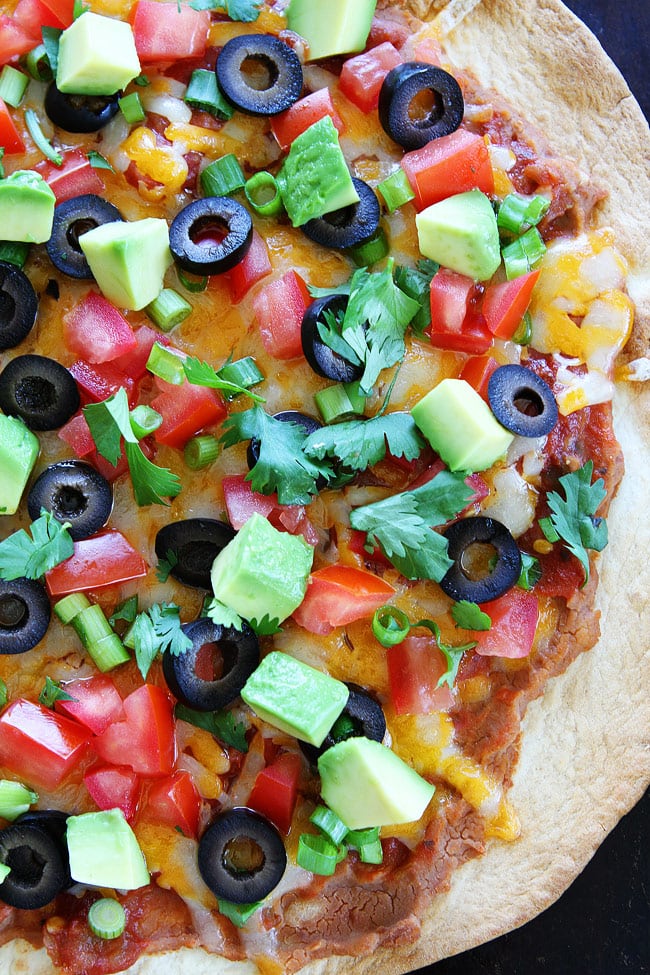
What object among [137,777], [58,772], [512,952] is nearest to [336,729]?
[137,777]

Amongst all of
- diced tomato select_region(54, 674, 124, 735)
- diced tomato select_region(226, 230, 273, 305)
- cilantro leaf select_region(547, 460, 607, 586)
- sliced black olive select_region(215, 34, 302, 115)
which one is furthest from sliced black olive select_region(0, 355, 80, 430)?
cilantro leaf select_region(547, 460, 607, 586)

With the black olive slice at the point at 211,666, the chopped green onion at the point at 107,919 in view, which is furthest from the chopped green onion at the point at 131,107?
the chopped green onion at the point at 107,919

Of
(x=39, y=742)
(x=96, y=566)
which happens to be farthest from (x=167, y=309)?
(x=39, y=742)

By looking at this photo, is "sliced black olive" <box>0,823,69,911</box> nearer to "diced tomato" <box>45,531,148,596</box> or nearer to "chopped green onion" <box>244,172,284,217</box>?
"diced tomato" <box>45,531,148,596</box>

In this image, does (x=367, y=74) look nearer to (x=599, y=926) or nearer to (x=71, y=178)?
(x=71, y=178)

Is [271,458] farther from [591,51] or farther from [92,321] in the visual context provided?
[591,51]

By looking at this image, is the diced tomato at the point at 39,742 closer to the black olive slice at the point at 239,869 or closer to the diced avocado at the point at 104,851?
the diced avocado at the point at 104,851
